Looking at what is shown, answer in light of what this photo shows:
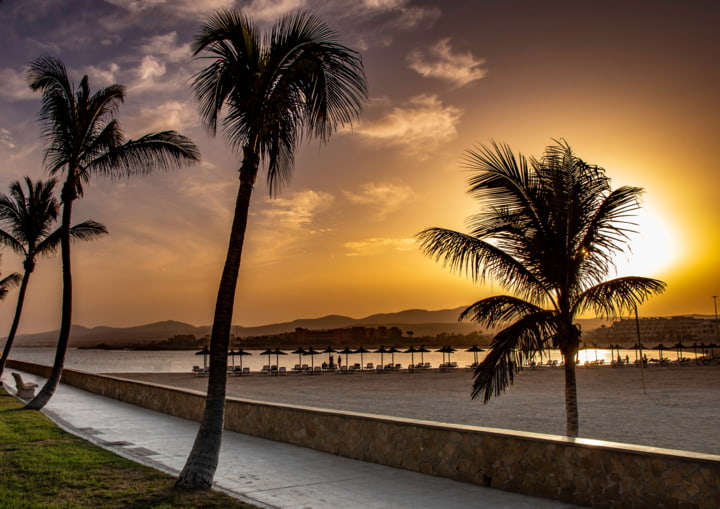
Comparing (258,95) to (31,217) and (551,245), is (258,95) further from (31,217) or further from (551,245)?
(31,217)

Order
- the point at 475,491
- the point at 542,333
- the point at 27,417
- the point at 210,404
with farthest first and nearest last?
the point at 27,417 → the point at 542,333 → the point at 210,404 → the point at 475,491

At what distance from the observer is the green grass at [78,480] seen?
17.7 ft

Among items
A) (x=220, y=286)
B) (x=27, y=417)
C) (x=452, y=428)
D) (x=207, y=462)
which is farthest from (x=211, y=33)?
(x=27, y=417)

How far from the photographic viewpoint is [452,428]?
6.61 meters

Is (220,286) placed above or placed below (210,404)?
above

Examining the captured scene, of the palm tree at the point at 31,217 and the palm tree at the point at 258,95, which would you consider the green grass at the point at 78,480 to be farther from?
the palm tree at the point at 31,217

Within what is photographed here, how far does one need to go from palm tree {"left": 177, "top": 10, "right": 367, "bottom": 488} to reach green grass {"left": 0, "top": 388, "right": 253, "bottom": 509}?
3.15 ft

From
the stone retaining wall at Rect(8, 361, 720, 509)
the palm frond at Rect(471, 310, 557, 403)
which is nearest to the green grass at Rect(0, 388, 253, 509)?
the stone retaining wall at Rect(8, 361, 720, 509)

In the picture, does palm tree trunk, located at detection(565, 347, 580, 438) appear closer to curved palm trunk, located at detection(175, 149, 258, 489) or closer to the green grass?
curved palm trunk, located at detection(175, 149, 258, 489)

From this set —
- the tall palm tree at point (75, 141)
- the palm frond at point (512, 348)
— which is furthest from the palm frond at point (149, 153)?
the palm frond at point (512, 348)

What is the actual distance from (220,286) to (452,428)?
10.9ft

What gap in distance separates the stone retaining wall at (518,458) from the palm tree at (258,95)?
2.25 m

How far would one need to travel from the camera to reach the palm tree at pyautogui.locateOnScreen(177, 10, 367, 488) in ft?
21.9

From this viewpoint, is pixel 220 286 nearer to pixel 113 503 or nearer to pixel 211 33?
pixel 113 503
